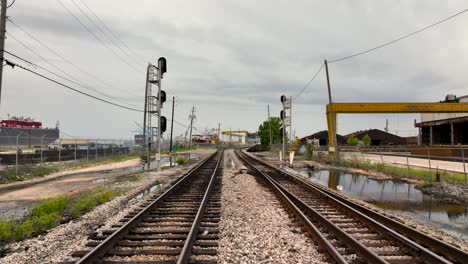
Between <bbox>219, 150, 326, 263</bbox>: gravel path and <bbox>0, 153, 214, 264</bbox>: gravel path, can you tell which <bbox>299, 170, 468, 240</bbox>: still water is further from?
<bbox>0, 153, 214, 264</bbox>: gravel path

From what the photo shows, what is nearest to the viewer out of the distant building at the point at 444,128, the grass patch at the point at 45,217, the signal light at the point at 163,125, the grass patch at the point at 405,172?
the grass patch at the point at 45,217

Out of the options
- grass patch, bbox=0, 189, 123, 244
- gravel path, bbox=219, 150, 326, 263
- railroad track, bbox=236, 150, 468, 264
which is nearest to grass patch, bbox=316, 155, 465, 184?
railroad track, bbox=236, 150, 468, 264

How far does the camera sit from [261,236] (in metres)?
7.30

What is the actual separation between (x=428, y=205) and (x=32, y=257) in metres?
12.5

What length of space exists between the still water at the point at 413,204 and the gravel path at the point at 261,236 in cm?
421

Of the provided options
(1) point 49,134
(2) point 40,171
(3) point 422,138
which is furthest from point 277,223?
(1) point 49,134

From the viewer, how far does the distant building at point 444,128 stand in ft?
172

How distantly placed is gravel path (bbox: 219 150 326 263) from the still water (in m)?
4.21

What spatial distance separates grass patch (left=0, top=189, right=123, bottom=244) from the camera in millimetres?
7590

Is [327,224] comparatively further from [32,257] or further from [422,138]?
[422,138]

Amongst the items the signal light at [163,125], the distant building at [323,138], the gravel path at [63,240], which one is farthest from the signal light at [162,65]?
the distant building at [323,138]

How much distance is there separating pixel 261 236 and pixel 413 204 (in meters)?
8.24

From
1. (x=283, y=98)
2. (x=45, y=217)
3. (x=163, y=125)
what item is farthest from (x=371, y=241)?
(x=283, y=98)

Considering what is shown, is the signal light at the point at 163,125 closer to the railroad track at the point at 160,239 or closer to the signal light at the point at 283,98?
the signal light at the point at 283,98
